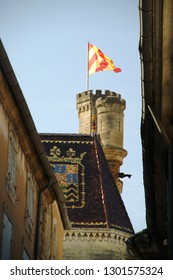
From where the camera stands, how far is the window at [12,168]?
22312mm

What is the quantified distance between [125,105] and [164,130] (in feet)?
202

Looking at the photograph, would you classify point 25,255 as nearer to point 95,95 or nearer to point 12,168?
point 12,168

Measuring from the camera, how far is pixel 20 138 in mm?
24328

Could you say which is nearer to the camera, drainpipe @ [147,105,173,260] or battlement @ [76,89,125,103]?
drainpipe @ [147,105,173,260]

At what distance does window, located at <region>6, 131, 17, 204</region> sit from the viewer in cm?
2231

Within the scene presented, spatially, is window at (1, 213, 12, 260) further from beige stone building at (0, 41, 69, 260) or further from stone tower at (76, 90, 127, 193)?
stone tower at (76, 90, 127, 193)

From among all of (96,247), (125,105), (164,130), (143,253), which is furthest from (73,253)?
(164,130)

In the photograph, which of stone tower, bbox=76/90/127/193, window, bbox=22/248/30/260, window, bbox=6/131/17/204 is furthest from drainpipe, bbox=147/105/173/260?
stone tower, bbox=76/90/127/193

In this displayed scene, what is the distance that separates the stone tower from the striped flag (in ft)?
9.58

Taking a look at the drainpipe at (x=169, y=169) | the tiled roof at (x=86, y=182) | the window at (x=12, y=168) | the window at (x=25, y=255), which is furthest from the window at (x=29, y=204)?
the tiled roof at (x=86, y=182)

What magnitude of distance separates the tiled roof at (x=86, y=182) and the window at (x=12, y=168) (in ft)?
111

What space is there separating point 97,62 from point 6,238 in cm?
5565

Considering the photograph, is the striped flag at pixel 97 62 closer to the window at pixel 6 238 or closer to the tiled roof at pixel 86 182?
the tiled roof at pixel 86 182
